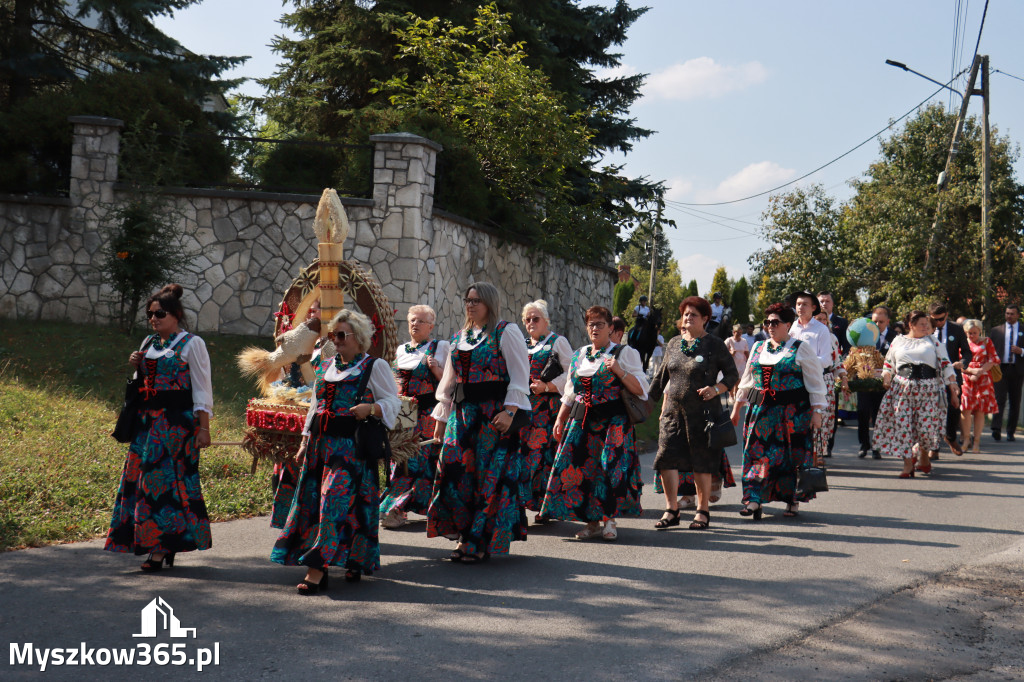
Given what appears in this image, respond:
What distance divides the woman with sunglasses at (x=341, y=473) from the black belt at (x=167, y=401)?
88cm

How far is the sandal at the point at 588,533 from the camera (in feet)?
26.2

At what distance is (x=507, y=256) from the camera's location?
19.2m

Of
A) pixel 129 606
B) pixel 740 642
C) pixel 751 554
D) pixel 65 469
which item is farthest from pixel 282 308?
pixel 740 642

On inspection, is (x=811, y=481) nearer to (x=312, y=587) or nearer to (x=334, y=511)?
(x=334, y=511)

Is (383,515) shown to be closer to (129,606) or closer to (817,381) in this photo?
(129,606)

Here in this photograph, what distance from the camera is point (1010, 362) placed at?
54.5 feet

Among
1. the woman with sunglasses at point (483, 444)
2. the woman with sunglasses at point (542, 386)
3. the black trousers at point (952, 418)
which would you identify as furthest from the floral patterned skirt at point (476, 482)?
the black trousers at point (952, 418)

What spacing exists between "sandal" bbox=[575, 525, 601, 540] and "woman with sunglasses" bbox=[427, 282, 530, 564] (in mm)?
1020

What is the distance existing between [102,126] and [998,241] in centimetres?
2584

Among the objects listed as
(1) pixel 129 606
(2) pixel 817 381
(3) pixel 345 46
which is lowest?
(1) pixel 129 606

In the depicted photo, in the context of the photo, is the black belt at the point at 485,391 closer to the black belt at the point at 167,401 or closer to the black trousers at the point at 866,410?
the black belt at the point at 167,401

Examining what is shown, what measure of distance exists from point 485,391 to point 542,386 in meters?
1.71

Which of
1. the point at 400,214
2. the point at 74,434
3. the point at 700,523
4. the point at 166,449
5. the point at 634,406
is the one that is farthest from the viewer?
the point at 400,214

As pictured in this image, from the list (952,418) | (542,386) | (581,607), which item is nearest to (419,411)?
(542,386)
